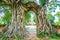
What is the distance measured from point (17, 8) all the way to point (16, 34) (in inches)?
21.0

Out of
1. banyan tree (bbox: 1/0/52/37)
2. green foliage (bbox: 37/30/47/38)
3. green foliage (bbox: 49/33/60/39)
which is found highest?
banyan tree (bbox: 1/0/52/37)

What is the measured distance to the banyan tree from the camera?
132 inches

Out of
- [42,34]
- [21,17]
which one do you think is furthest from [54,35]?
[21,17]

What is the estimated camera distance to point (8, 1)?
333 cm

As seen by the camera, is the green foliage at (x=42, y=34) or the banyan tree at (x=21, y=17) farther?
the green foliage at (x=42, y=34)

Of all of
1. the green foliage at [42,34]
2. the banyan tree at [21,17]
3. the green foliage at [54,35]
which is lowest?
the green foliage at [54,35]

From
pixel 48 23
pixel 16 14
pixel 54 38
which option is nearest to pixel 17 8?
pixel 16 14

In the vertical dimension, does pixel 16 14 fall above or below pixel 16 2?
below

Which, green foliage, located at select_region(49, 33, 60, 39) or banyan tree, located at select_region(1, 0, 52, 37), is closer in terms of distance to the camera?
banyan tree, located at select_region(1, 0, 52, 37)

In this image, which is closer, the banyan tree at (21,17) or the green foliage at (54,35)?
the banyan tree at (21,17)

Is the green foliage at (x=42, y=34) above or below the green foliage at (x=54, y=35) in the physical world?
above

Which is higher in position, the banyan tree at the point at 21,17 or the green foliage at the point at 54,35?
the banyan tree at the point at 21,17

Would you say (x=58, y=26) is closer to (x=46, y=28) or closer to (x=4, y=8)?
(x=46, y=28)

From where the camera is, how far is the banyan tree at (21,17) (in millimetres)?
3365
